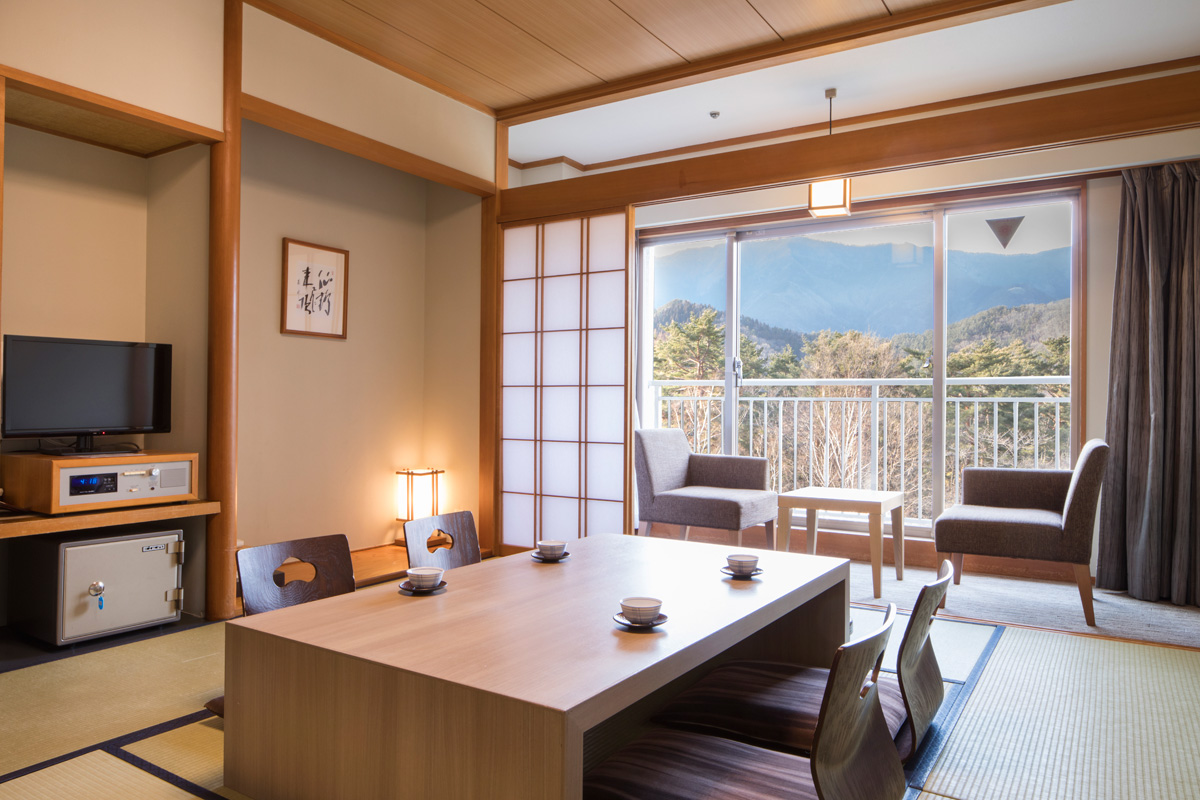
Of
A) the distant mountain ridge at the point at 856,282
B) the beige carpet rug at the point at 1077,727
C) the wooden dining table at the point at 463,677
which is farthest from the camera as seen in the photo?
the distant mountain ridge at the point at 856,282

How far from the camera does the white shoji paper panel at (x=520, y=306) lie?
4668mm

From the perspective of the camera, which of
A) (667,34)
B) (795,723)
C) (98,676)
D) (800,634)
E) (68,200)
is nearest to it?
(795,723)

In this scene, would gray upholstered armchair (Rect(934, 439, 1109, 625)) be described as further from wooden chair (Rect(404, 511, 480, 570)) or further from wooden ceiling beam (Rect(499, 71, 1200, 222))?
wooden chair (Rect(404, 511, 480, 570))

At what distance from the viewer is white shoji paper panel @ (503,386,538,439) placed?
183 inches

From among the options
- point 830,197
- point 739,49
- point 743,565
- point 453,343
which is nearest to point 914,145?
point 830,197

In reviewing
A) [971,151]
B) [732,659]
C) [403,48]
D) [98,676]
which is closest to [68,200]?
[403,48]

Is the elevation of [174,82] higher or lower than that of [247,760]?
higher

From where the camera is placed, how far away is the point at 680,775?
5.01ft

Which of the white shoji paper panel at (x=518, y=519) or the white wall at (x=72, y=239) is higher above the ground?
the white wall at (x=72, y=239)

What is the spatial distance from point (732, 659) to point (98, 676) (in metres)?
2.10

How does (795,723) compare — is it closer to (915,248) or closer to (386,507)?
(386,507)

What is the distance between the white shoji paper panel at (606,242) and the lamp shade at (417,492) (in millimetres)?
1592

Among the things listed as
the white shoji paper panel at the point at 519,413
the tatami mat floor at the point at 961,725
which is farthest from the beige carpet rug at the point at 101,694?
the white shoji paper panel at the point at 519,413

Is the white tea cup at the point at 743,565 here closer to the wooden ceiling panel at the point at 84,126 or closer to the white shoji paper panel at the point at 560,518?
the white shoji paper panel at the point at 560,518
